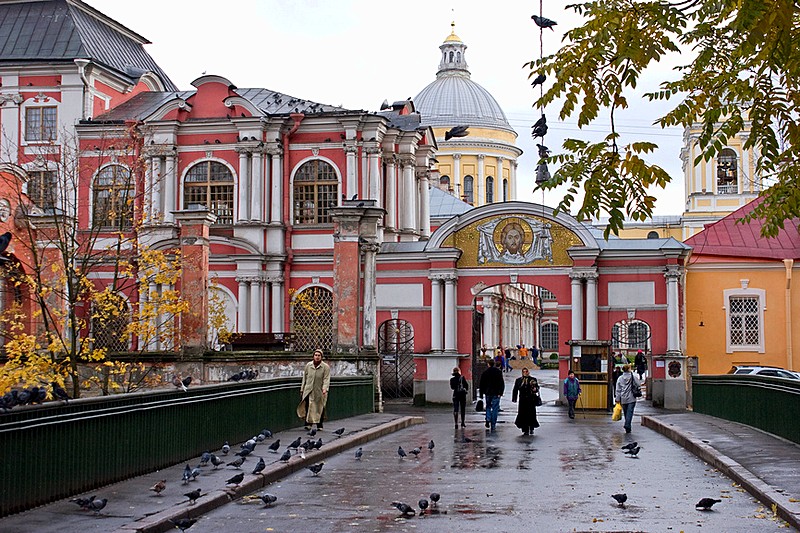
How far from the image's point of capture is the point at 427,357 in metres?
40.4

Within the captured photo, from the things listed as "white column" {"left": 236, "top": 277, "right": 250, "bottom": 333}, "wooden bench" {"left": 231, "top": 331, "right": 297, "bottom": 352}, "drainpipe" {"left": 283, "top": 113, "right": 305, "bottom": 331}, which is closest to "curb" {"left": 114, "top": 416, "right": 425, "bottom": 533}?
"wooden bench" {"left": 231, "top": 331, "right": 297, "bottom": 352}

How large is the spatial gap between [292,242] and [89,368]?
18.6m

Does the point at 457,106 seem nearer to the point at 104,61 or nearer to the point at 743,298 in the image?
the point at 104,61

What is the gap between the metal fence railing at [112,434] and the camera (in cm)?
1191

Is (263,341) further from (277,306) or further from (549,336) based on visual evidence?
(549,336)

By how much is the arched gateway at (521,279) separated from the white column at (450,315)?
0.12 feet

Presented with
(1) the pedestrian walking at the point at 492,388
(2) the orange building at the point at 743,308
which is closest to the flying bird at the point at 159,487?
(1) the pedestrian walking at the point at 492,388

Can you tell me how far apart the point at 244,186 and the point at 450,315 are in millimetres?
9921

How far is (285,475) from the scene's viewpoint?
1630 cm

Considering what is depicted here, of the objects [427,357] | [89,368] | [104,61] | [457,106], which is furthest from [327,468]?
[457,106]

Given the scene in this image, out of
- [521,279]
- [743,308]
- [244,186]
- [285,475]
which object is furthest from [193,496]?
[743,308]

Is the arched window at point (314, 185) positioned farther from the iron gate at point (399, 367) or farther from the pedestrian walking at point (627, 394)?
the pedestrian walking at point (627, 394)

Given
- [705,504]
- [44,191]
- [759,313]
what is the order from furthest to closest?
[759,313]
[44,191]
[705,504]

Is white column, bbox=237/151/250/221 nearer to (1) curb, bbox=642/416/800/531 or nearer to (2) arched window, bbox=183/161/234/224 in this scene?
(2) arched window, bbox=183/161/234/224
